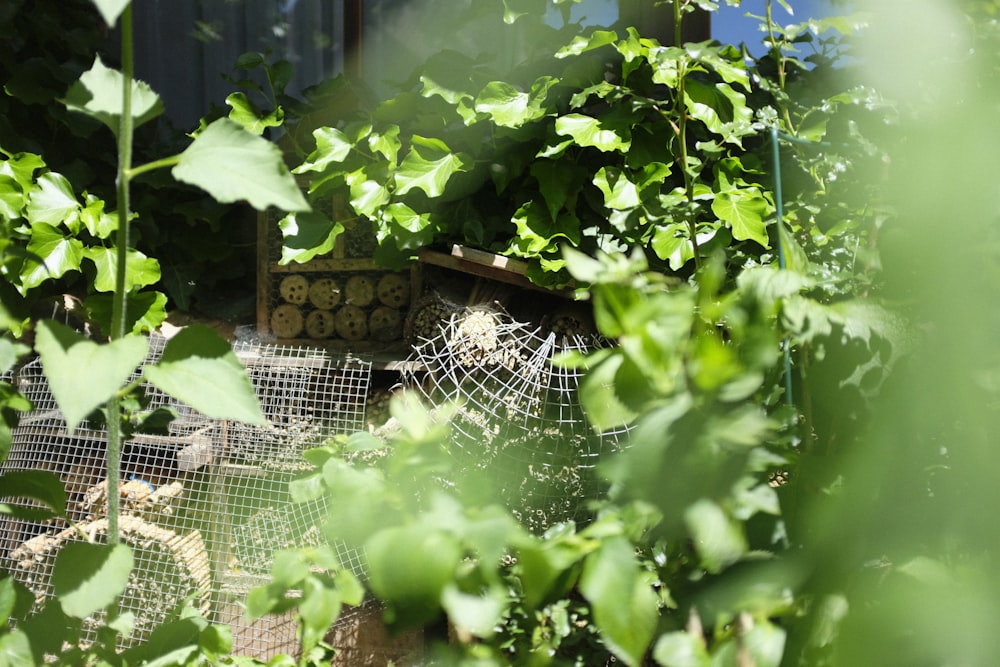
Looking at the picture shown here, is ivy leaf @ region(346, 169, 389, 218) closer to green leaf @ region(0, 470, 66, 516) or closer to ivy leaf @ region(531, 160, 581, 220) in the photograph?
ivy leaf @ region(531, 160, 581, 220)

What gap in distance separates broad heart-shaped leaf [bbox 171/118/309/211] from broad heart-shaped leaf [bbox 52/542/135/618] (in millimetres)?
265

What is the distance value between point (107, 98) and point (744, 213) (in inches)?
47.2

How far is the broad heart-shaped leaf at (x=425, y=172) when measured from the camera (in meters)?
1.76

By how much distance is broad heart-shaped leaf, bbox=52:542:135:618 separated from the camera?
497 mm

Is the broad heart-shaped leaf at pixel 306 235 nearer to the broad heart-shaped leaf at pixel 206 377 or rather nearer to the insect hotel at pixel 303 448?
the insect hotel at pixel 303 448

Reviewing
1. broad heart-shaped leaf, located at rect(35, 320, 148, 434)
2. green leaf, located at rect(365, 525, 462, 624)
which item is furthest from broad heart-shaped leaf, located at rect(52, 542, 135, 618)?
green leaf, located at rect(365, 525, 462, 624)

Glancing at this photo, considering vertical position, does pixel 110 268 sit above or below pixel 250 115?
below

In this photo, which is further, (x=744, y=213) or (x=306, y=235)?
(x=306, y=235)

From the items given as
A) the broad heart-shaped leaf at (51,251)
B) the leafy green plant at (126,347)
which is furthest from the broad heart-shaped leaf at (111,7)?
the broad heart-shaped leaf at (51,251)

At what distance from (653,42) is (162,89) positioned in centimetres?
199

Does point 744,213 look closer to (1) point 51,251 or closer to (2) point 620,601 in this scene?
(2) point 620,601

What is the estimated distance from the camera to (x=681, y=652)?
0.40m

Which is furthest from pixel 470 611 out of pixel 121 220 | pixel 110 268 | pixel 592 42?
pixel 110 268

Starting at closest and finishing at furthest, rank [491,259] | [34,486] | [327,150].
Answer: [34,486] → [491,259] → [327,150]
